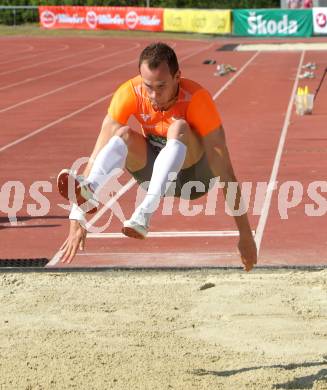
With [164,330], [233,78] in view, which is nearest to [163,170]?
[164,330]

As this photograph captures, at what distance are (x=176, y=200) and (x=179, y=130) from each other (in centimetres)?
659

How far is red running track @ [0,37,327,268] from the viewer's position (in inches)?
419

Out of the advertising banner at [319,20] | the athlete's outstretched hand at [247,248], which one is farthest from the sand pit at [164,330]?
the advertising banner at [319,20]

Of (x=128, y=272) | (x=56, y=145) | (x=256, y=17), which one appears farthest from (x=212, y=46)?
(x=128, y=272)

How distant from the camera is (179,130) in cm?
638

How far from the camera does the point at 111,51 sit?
38.7m

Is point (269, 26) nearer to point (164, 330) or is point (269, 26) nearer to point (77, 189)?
point (164, 330)

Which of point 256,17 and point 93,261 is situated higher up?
point 93,261

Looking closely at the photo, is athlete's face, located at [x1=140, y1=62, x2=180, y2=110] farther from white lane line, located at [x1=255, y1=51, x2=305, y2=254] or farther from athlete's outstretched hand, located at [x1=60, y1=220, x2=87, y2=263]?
white lane line, located at [x1=255, y1=51, x2=305, y2=254]

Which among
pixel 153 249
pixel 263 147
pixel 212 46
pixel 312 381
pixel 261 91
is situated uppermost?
pixel 312 381

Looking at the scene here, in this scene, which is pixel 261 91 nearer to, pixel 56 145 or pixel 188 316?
pixel 56 145

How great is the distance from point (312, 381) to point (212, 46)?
34635 millimetres

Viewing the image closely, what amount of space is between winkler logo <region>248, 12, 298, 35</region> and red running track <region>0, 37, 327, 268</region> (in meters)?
7.41

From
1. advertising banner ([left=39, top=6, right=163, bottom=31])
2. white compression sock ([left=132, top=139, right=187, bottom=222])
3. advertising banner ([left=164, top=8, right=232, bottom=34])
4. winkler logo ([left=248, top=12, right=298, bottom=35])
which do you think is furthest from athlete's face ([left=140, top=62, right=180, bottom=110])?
advertising banner ([left=39, top=6, right=163, bottom=31])
